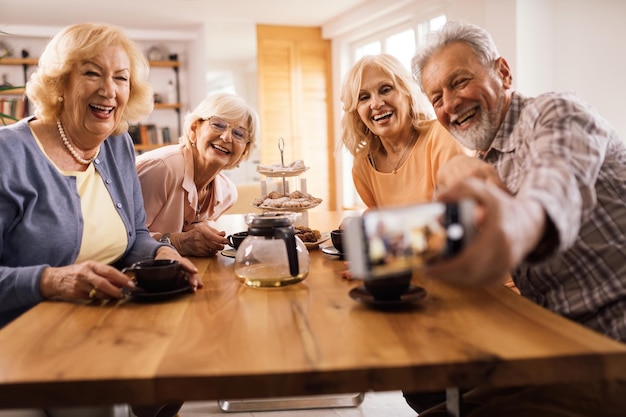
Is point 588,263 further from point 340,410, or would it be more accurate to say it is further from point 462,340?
point 340,410

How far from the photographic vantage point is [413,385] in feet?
2.66

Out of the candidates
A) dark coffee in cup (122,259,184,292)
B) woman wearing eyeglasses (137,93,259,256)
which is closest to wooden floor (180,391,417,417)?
woman wearing eyeglasses (137,93,259,256)

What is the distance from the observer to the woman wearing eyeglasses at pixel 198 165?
2.29 m

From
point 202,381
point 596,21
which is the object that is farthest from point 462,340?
point 596,21

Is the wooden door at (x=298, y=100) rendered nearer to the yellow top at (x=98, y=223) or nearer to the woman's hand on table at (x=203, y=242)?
the woman's hand on table at (x=203, y=242)

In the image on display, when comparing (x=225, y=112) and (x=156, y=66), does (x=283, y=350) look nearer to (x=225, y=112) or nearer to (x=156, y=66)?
(x=225, y=112)

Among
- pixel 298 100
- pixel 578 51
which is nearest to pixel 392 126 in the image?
pixel 578 51

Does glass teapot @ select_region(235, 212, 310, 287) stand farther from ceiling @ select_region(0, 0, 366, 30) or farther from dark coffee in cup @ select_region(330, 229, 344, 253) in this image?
ceiling @ select_region(0, 0, 366, 30)

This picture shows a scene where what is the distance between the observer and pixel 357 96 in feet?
7.60

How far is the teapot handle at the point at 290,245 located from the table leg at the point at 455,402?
414 mm

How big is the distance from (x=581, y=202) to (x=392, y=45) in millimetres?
6340

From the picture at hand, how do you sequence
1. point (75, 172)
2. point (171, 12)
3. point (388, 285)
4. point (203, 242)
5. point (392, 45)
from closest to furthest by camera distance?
point (388, 285) → point (75, 172) → point (203, 242) → point (171, 12) → point (392, 45)

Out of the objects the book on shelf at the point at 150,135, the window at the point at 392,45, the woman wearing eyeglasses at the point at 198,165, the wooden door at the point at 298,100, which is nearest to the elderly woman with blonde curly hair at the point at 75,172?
the woman wearing eyeglasses at the point at 198,165

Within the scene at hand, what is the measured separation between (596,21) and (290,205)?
3.44 m
